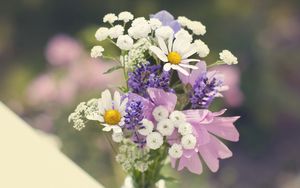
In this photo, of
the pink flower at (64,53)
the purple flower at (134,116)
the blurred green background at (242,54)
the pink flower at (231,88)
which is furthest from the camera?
the blurred green background at (242,54)

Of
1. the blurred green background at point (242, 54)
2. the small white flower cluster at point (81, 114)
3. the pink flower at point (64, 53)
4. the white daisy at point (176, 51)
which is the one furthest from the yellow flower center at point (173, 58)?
the blurred green background at point (242, 54)

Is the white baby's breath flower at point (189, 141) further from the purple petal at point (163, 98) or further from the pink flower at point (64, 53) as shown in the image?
the pink flower at point (64, 53)

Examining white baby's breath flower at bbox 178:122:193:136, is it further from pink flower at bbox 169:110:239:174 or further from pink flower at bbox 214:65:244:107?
pink flower at bbox 214:65:244:107

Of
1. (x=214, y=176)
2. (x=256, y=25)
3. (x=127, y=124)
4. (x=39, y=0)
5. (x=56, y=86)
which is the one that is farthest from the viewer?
(x=39, y=0)

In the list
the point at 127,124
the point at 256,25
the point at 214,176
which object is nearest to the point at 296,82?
the point at 256,25

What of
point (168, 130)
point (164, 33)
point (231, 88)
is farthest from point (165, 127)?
point (231, 88)

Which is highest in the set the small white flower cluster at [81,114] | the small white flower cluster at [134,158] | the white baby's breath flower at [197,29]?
the white baby's breath flower at [197,29]

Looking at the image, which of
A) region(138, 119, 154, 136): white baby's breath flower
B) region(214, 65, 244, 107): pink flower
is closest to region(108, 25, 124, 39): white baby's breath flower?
region(138, 119, 154, 136): white baby's breath flower

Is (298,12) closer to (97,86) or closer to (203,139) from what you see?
(97,86)
